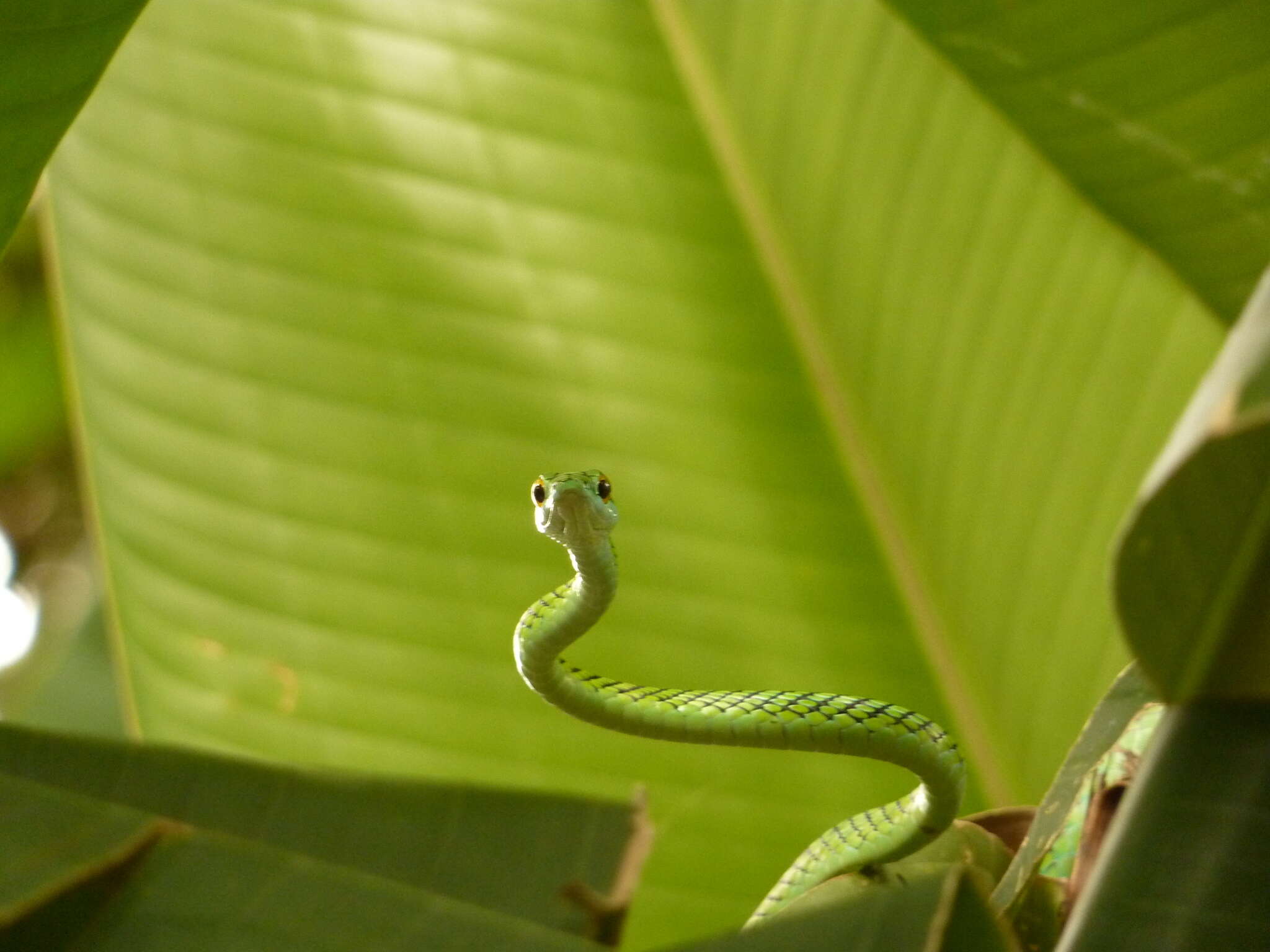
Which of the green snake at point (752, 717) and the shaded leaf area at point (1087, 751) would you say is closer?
the shaded leaf area at point (1087, 751)

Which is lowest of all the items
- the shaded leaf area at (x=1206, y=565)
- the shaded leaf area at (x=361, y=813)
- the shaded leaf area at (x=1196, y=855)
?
the shaded leaf area at (x=361, y=813)

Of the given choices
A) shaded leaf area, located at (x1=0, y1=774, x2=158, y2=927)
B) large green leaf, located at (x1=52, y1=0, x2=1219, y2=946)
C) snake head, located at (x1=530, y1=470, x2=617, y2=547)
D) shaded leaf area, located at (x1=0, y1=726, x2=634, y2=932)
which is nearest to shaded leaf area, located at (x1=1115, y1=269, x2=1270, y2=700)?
shaded leaf area, located at (x1=0, y1=726, x2=634, y2=932)

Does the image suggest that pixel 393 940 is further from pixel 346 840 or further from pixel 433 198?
pixel 433 198

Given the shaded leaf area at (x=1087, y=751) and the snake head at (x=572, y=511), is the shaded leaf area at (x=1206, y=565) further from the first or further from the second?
the snake head at (x=572, y=511)

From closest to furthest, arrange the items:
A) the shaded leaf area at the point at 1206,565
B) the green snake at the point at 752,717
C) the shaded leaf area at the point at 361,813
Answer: the shaded leaf area at the point at 1206,565, the shaded leaf area at the point at 361,813, the green snake at the point at 752,717

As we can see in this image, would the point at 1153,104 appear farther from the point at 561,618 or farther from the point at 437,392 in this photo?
the point at 437,392

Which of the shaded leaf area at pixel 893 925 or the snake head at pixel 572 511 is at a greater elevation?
the shaded leaf area at pixel 893 925

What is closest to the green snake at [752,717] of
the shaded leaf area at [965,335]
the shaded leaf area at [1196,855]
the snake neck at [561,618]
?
the snake neck at [561,618]
